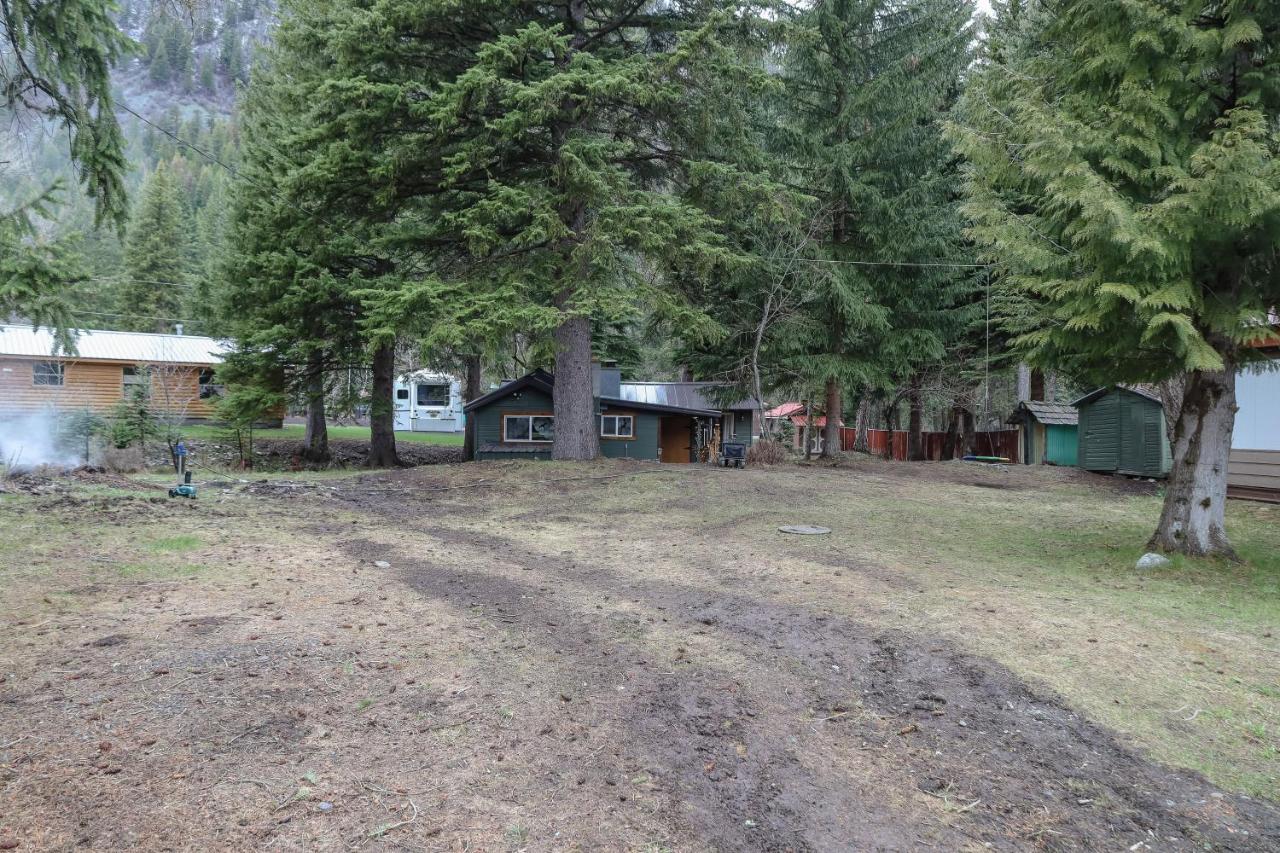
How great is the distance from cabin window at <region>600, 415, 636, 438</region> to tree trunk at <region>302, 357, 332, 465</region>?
27.7 ft

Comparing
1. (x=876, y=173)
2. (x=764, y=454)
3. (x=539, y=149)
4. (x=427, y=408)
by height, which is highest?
(x=876, y=173)

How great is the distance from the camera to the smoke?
49.6 feet

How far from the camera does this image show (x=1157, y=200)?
6957mm

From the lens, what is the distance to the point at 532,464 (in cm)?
1477

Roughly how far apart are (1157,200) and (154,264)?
44.7 metres

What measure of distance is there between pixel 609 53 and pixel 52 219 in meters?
10.3

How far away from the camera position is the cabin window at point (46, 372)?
26.2m

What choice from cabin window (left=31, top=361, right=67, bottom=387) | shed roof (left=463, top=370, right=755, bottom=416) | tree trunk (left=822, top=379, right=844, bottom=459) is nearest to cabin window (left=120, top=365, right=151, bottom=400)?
cabin window (left=31, top=361, right=67, bottom=387)

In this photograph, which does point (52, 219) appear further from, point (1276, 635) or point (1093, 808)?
point (1276, 635)

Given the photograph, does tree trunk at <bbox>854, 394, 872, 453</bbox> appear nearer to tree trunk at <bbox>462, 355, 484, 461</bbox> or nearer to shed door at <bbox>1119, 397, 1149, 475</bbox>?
shed door at <bbox>1119, 397, 1149, 475</bbox>

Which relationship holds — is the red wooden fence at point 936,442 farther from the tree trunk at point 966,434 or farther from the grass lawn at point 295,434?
the grass lawn at point 295,434

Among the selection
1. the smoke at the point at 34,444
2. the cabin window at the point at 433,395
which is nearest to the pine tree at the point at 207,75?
the cabin window at the point at 433,395

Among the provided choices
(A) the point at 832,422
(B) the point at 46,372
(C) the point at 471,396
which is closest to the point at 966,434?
(A) the point at 832,422

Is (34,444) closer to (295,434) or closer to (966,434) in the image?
(295,434)
